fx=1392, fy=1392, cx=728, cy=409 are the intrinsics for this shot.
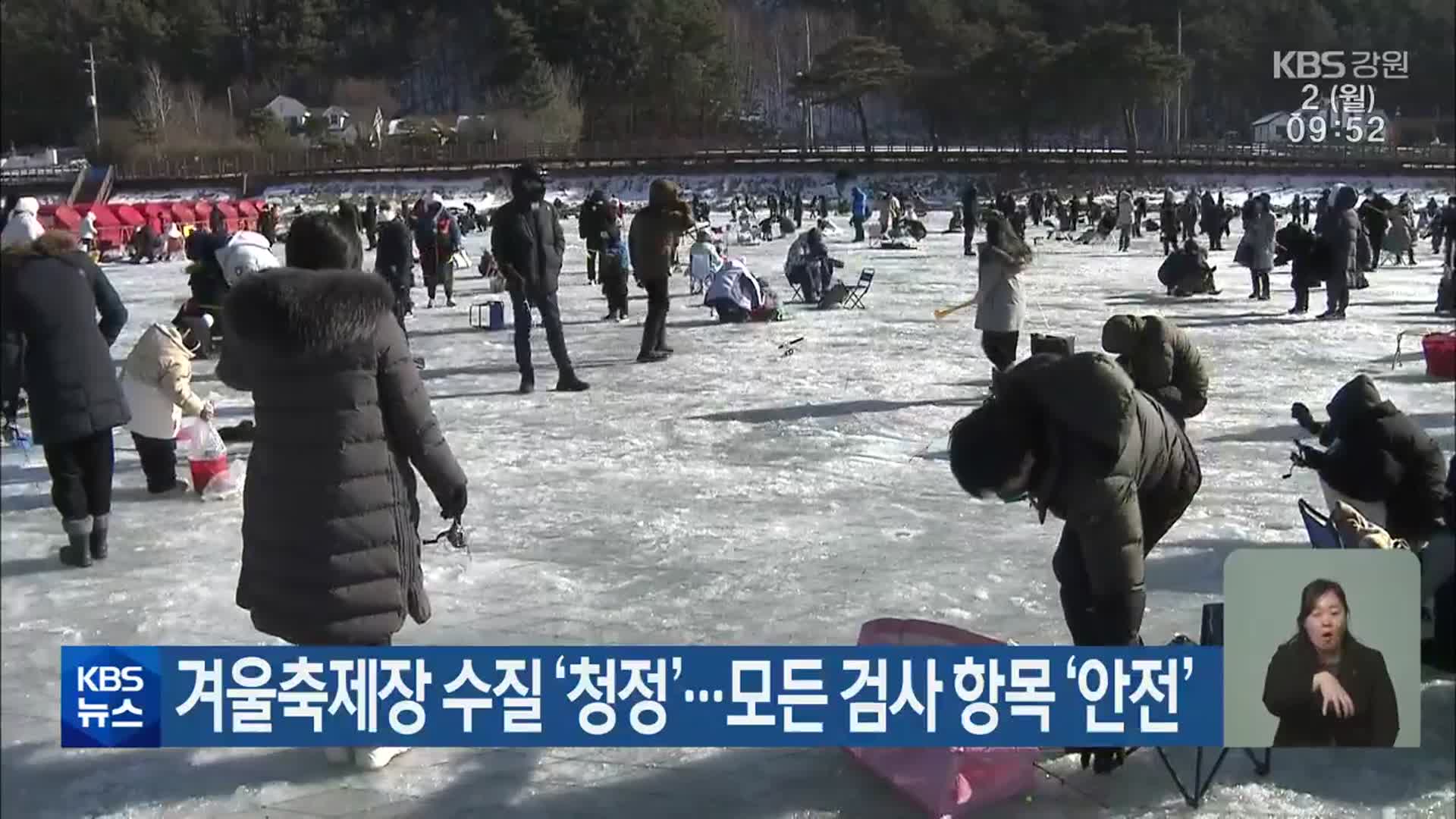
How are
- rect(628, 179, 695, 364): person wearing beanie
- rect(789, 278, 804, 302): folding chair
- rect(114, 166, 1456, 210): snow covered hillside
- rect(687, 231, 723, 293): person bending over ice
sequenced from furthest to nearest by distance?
rect(789, 278, 804, 302): folding chair, rect(687, 231, 723, 293): person bending over ice, rect(628, 179, 695, 364): person wearing beanie, rect(114, 166, 1456, 210): snow covered hillside

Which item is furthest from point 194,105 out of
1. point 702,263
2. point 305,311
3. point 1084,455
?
point 702,263

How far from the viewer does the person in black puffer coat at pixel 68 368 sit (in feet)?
10.1

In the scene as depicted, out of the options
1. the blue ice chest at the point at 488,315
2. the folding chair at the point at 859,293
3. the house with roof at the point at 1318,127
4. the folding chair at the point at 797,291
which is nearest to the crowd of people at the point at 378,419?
the house with roof at the point at 1318,127

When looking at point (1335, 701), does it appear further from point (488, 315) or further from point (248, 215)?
point (488, 315)

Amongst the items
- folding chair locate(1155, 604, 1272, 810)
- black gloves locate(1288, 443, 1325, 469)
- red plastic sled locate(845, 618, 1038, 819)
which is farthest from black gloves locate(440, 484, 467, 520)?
black gloves locate(1288, 443, 1325, 469)

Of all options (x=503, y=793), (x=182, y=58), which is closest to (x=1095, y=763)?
(x=503, y=793)

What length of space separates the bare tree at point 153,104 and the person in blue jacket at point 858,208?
2.01 metres

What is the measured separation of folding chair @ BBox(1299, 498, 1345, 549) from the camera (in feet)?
10.6

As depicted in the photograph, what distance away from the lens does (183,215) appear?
3881mm

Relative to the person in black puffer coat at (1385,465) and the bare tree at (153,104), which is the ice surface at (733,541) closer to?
the person in black puffer coat at (1385,465)

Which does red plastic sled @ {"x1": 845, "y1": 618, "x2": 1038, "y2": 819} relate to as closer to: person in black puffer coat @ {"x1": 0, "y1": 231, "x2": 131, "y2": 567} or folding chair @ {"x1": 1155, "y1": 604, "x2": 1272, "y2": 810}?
folding chair @ {"x1": 1155, "y1": 604, "x2": 1272, "y2": 810}

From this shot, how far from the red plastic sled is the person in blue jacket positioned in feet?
5.70

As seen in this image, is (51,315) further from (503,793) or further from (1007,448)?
(1007,448)

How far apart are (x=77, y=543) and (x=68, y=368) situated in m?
0.45
